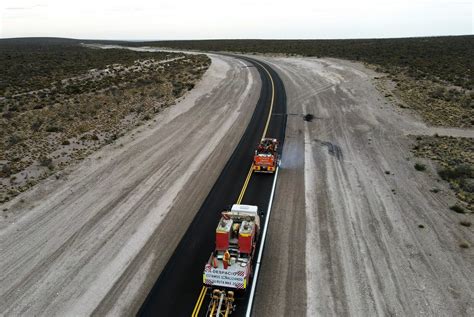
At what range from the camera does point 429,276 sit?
14.2m

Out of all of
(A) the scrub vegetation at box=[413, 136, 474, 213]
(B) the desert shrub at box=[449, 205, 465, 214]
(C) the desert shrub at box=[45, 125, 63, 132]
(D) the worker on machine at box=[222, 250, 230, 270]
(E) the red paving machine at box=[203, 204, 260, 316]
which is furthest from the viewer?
(C) the desert shrub at box=[45, 125, 63, 132]

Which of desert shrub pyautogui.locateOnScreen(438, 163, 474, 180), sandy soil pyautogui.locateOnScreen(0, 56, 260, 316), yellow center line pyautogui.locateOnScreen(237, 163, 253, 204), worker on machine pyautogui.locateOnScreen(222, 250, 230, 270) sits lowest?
sandy soil pyautogui.locateOnScreen(0, 56, 260, 316)

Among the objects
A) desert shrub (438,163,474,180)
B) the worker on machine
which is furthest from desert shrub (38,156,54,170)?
desert shrub (438,163,474,180)

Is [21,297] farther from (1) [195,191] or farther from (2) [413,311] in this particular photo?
(2) [413,311]

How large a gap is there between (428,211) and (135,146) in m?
20.6

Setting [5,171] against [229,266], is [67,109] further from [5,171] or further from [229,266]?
[229,266]

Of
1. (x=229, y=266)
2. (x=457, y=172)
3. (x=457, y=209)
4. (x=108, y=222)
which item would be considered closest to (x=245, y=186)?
(x=108, y=222)

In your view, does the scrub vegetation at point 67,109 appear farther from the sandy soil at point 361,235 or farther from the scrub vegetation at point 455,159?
the scrub vegetation at point 455,159

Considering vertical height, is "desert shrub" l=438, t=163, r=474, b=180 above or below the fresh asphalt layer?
above

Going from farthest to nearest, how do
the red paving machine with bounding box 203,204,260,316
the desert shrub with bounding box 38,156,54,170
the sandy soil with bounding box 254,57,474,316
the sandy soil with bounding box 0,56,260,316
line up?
the desert shrub with bounding box 38,156,54,170, the sandy soil with bounding box 0,56,260,316, the sandy soil with bounding box 254,57,474,316, the red paving machine with bounding box 203,204,260,316

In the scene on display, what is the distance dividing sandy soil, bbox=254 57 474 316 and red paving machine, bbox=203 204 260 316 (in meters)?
1.15

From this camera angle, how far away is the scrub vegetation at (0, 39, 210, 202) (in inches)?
1003

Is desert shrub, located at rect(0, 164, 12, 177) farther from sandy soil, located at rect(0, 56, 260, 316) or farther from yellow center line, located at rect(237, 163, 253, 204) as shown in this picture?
yellow center line, located at rect(237, 163, 253, 204)

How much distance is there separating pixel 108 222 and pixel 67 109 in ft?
71.7
